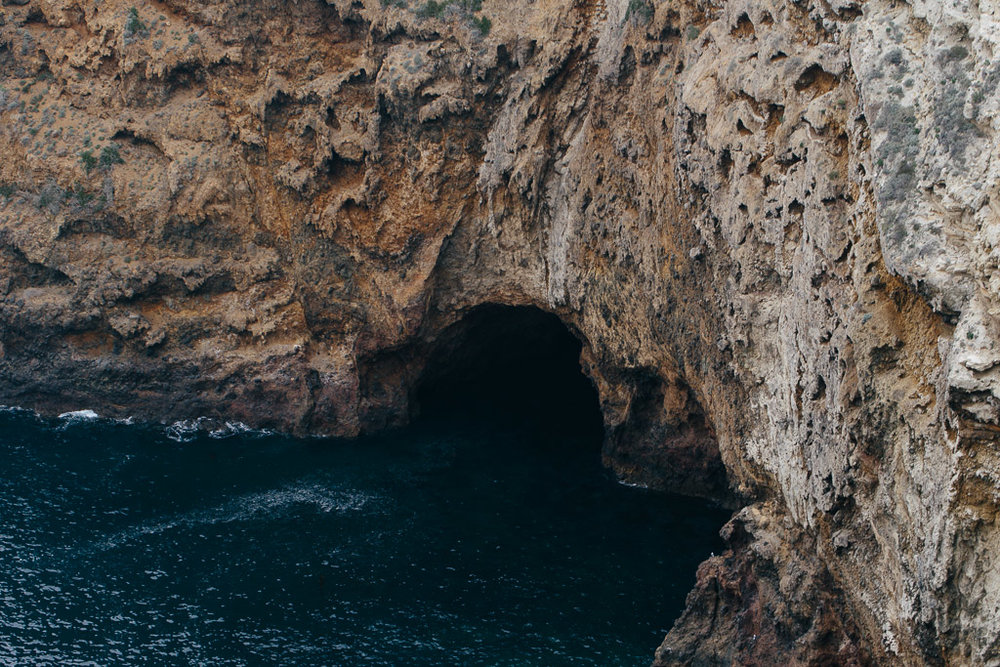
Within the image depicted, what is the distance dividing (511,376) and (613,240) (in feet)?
56.1

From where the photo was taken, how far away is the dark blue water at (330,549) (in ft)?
106

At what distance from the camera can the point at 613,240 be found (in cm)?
3706

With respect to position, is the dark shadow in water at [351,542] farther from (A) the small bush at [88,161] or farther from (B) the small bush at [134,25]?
(B) the small bush at [134,25]

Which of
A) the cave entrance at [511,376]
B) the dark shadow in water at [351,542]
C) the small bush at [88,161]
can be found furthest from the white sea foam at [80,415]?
the cave entrance at [511,376]

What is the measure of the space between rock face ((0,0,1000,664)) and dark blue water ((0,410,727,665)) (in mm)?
2751

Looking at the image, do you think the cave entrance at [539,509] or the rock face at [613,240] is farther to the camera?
the cave entrance at [539,509]

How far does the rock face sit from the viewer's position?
806 inches

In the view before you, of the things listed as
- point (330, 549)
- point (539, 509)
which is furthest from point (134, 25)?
point (539, 509)

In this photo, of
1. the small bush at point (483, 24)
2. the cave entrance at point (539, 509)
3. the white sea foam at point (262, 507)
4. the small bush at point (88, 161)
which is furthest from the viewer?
the small bush at point (88, 161)

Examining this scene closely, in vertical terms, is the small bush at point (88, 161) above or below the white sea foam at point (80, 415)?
above

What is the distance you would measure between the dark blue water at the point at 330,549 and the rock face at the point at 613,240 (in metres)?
2.75

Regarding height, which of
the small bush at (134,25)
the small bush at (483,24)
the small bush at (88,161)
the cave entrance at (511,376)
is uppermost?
the small bush at (483,24)

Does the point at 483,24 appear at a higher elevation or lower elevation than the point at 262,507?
higher

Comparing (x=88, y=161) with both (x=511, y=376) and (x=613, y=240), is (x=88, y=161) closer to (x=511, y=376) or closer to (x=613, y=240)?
(x=511, y=376)
